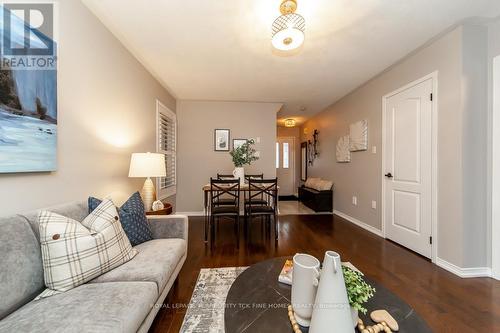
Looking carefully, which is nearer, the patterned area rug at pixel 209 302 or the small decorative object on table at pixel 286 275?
the small decorative object on table at pixel 286 275

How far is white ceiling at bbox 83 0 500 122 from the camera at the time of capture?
176 cm

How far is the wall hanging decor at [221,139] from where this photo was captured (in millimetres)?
4320

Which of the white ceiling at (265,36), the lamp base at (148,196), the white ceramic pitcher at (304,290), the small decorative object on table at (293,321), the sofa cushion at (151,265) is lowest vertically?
the sofa cushion at (151,265)

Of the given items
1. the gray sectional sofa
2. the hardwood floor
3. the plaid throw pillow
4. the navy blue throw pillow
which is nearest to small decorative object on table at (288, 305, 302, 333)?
the gray sectional sofa

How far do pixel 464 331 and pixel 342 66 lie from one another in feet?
9.45

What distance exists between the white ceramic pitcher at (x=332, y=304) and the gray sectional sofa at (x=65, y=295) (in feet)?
2.59

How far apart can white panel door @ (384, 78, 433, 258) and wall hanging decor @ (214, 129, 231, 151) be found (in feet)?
9.24

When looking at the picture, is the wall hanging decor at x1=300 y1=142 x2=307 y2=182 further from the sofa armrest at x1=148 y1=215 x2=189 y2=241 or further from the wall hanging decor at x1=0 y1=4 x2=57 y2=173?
the wall hanging decor at x1=0 y1=4 x2=57 y2=173

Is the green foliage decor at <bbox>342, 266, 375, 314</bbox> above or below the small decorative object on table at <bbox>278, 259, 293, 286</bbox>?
above

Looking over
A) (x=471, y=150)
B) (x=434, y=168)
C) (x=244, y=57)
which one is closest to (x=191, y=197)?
(x=244, y=57)

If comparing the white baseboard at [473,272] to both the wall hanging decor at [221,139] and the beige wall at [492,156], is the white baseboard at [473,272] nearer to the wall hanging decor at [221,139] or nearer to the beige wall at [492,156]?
the beige wall at [492,156]

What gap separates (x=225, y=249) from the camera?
2.61m

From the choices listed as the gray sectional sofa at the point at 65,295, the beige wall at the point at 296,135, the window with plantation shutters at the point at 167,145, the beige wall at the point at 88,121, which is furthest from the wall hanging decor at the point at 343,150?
the gray sectional sofa at the point at 65,295

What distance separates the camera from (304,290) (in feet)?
2.67
